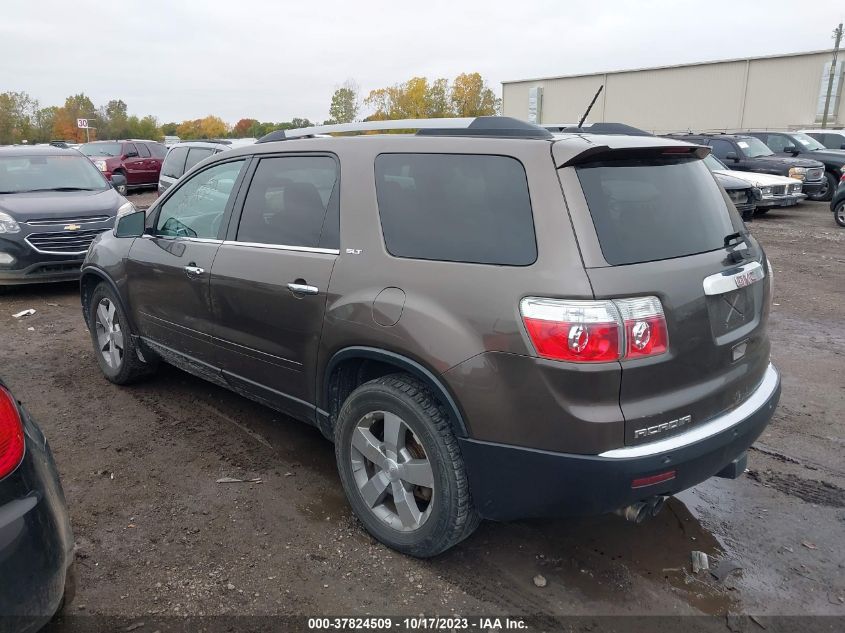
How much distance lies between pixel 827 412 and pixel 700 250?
254cm

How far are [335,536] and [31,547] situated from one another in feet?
4.79

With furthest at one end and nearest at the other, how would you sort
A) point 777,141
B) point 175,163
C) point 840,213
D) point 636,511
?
point 777,141 → point 840,213 → point 175,163 → point 636,511

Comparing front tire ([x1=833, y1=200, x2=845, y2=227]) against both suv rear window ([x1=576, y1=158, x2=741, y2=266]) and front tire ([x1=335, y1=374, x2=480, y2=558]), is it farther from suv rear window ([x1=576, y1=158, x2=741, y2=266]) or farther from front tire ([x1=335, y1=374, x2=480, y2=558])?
front tire ([x1=335, y1=374, x2=480, y2=558])

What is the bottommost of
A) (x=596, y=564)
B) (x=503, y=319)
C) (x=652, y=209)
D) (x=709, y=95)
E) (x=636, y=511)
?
(x=596, y=564)

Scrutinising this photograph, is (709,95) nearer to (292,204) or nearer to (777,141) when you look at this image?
(777,141)

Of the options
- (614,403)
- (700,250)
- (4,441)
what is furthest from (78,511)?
(700,250)

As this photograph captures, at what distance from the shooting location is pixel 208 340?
3.90 meters

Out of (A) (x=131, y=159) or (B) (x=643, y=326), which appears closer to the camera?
(B) (x=643, y=326)

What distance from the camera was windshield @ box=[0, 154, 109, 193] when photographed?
28.1 feet

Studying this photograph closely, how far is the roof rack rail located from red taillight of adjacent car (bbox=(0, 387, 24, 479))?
1998 mm

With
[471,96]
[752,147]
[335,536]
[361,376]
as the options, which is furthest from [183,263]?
[471,96]

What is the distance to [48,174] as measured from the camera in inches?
353

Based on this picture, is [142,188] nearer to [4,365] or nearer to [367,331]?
[4,365]

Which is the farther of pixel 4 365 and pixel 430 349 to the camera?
pixel 4 365
